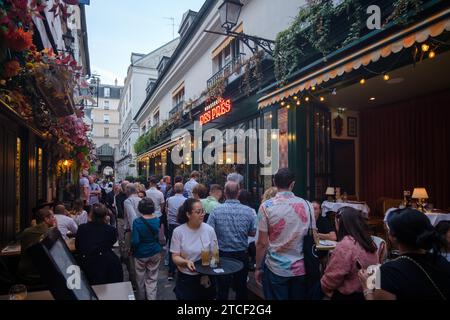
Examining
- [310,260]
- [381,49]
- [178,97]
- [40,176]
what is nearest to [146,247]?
[310,260]

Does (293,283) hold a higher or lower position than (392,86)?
lower

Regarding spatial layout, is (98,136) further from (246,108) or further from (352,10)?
(352,10)

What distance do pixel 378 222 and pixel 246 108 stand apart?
5143 millimetres

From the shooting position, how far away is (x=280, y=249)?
10.9 feet

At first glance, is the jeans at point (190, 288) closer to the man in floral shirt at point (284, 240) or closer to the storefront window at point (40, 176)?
the man in floral shirt at point (284, 240)

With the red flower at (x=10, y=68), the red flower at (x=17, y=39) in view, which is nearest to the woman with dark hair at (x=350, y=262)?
the red flower at (x=17, y=39)

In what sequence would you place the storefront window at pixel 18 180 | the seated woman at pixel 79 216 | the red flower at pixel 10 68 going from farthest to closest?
the seated woman at pixel 79 216
the storefront window at pixel 18 180
the red flower at pixel 10 68

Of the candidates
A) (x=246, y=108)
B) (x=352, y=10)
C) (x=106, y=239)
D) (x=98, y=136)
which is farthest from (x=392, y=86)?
(x=98, y=136)

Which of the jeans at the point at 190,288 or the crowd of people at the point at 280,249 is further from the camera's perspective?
the jeans at the point at 190,288

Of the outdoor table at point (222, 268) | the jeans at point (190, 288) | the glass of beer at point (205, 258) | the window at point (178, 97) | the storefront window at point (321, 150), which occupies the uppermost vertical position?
the window at point (178, 97)

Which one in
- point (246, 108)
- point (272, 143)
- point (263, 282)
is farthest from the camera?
point (246, 108)

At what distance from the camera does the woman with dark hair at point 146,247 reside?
14.8 ft

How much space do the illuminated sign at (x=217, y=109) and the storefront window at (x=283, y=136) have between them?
6.61ft

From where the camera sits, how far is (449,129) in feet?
28.3
